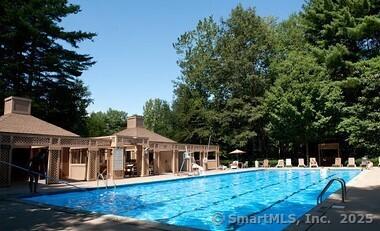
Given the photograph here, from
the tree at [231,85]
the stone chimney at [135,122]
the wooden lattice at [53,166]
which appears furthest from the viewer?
the tree at [231,85]

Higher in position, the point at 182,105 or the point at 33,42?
the point at 33,42

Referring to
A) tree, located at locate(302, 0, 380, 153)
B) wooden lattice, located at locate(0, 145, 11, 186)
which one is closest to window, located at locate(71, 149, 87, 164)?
wooden lattice, located at locate(0, 145, 11, 186)

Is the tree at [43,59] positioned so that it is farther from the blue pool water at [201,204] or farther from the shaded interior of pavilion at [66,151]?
the blue pool water at [201,204]

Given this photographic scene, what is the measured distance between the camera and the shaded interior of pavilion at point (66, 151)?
16.6 meters

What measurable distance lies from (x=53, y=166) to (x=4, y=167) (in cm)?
232

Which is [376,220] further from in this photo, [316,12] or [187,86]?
[187,86]

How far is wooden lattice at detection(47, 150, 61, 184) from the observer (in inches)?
688

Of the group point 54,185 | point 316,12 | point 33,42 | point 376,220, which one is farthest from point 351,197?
point 316,12

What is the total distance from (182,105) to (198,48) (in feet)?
27.2

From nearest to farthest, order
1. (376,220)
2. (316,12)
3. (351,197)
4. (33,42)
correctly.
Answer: (376,220) → (351,197) → (33,42) → (316,12)

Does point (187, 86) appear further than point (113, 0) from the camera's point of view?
Yes

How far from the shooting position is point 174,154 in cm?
2689

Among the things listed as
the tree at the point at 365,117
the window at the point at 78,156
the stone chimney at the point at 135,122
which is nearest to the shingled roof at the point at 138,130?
the stone chimney at the point at 135,122

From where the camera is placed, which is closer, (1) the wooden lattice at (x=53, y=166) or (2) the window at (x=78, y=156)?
(1) the wooden lattice at (x=53, y=166)
